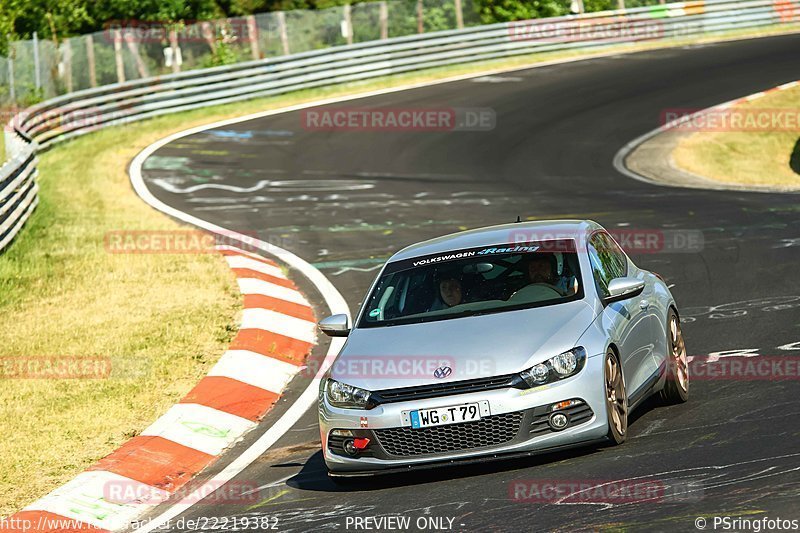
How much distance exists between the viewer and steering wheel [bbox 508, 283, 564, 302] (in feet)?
28.1

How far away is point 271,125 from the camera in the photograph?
29.0 meters

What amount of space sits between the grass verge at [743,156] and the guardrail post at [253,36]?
1400 cm

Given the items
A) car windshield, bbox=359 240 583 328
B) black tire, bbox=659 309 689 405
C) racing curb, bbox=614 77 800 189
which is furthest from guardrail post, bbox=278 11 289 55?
car windshield, bbox=359 240 583 328

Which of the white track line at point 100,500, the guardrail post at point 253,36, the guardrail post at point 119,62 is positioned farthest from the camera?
the guardrail post at point 253,36

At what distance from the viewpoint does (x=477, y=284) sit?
8781 mm

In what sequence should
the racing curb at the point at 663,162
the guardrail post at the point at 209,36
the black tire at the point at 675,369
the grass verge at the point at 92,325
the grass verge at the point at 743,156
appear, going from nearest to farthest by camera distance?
the black tire at the point at 675,369
the grass verge at the point at 92,325
the racing curb at the point at 663,162
the grass verge at the point at 743,156
the guardrail post at the point at 209,36

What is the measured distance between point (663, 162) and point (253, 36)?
15.5 metres

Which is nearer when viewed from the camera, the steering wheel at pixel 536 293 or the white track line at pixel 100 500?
the white track line at pixel 100 500

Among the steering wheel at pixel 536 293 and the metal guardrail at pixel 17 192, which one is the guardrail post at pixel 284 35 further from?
the steering wheel at pixel 536 293

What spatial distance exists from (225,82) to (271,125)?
4174 mm

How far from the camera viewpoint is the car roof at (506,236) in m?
9.14

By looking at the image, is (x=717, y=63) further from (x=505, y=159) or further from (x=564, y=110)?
(x=505, y=159)

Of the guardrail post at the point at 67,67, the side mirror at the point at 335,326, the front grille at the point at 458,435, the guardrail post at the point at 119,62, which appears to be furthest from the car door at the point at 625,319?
the guardrail post at the point at 119,62

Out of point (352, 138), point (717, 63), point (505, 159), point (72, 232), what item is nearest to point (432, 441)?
point (72, 232)
